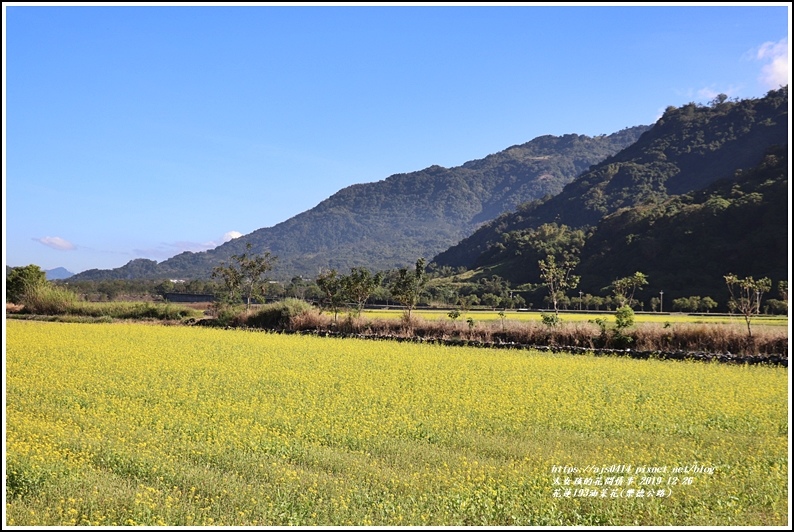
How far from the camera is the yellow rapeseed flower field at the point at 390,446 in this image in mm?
6766

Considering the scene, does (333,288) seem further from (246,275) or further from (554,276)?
(554,276)

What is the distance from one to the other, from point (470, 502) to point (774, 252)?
202 ft

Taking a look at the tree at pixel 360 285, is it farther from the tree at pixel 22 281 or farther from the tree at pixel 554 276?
the tree at pixel 22 281

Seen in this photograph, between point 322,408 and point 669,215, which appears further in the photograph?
point 669,215

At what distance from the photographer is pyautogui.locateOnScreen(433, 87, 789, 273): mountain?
366ft

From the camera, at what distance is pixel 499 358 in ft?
68.6

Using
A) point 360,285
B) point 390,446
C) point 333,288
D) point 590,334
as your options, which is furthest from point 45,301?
point 390,446

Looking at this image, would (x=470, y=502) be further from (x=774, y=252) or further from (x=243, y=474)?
(x=774, y=252)

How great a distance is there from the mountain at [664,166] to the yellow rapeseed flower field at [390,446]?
87.6 m

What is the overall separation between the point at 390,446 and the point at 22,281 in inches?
1756

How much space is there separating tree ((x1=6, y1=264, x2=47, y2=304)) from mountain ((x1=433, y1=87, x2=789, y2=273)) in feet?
223

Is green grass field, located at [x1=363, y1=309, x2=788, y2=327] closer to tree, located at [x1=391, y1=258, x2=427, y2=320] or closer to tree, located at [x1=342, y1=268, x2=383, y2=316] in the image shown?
tree, located at [x1=391, y1=258, x2=427, y2=320]

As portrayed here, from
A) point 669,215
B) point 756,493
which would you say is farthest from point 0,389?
point 669,215

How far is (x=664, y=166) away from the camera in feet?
400
